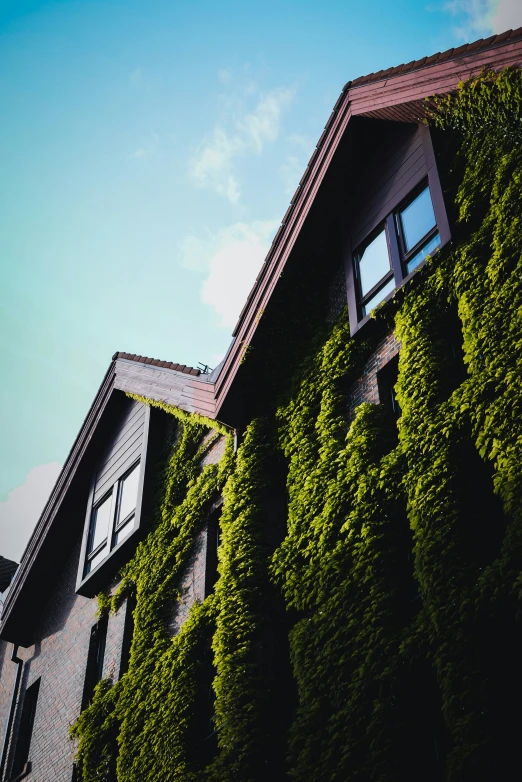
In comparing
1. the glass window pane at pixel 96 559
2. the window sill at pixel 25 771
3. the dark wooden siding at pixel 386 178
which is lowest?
the window sill at pixel 25 771

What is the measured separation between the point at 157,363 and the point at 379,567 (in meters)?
9.54

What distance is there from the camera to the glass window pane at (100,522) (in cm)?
1933

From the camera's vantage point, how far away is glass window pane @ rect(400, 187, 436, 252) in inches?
516

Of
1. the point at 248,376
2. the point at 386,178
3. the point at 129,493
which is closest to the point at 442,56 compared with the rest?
the point at 386,178

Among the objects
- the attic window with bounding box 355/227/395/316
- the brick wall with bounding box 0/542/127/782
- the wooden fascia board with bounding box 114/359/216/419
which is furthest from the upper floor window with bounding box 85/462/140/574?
the attic window with bounding box 355/227/395/316

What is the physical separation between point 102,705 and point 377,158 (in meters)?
11.4

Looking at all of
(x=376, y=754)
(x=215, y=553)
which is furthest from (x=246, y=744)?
(x=215, y=553)

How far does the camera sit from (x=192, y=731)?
505 inches

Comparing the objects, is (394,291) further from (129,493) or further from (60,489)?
(60,489)

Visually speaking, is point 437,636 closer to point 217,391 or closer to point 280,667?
point 280,667

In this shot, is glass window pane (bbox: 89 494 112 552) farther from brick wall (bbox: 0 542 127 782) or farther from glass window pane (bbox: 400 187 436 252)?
glass window pane (bbox: 400 187 436 252)

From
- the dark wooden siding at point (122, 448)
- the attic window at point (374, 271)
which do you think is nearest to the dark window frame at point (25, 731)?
the dark wooden siding at point (122, 448)

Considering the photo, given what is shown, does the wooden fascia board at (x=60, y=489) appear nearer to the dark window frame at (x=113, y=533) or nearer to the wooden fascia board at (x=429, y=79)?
the dark window frame at (x=113, y=533)

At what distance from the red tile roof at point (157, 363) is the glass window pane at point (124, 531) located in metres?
3.46
